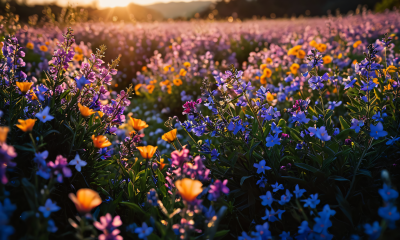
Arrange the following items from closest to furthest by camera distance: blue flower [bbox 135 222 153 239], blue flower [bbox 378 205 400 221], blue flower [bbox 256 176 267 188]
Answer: blue flower [bbox 378 205 400 221] → blue flower [bbox 135 222 153 239] → blue flower [bbox 256 176 267 188]

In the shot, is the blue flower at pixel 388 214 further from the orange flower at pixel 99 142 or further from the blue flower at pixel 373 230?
the orange flower at pixel 99 142

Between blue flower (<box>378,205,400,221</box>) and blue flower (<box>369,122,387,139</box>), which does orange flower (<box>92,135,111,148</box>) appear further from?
blue flower (<box>369,122,387,139</box>)

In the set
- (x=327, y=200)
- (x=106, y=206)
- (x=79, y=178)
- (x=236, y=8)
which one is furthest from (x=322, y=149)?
(x=236, y=8)

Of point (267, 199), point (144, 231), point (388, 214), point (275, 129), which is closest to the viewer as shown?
point (388, 214)

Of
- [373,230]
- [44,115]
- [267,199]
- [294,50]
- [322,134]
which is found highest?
[294,50]

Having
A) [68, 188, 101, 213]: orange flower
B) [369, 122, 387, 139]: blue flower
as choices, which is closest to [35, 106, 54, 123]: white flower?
[68, 188, 101, 213]: orange flower

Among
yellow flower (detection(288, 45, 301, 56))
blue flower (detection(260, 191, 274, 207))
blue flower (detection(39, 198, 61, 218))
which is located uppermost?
yellow flower (detection(288, 45, 301, 56))

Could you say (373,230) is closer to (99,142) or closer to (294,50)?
(99,142)

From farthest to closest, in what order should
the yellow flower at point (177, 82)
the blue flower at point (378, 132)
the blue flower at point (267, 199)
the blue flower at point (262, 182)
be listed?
the yellow flower at point (177, 82) → the blue flower at point (262, 182) → the blue flower at point (267, 199) → the blue flower at point (378, 132)

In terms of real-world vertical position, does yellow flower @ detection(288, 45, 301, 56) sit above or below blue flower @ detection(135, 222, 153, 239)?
above

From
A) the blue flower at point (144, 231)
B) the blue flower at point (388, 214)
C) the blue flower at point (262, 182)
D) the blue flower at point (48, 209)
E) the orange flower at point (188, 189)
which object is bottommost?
the blue flower at point (262, 182)

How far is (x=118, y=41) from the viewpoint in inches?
319

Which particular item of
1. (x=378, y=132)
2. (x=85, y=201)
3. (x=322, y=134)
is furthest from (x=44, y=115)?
(x=378, y=132)

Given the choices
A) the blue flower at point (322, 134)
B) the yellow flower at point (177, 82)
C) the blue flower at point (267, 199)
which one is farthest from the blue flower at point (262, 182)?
the yellow flower at point (177, 82)
